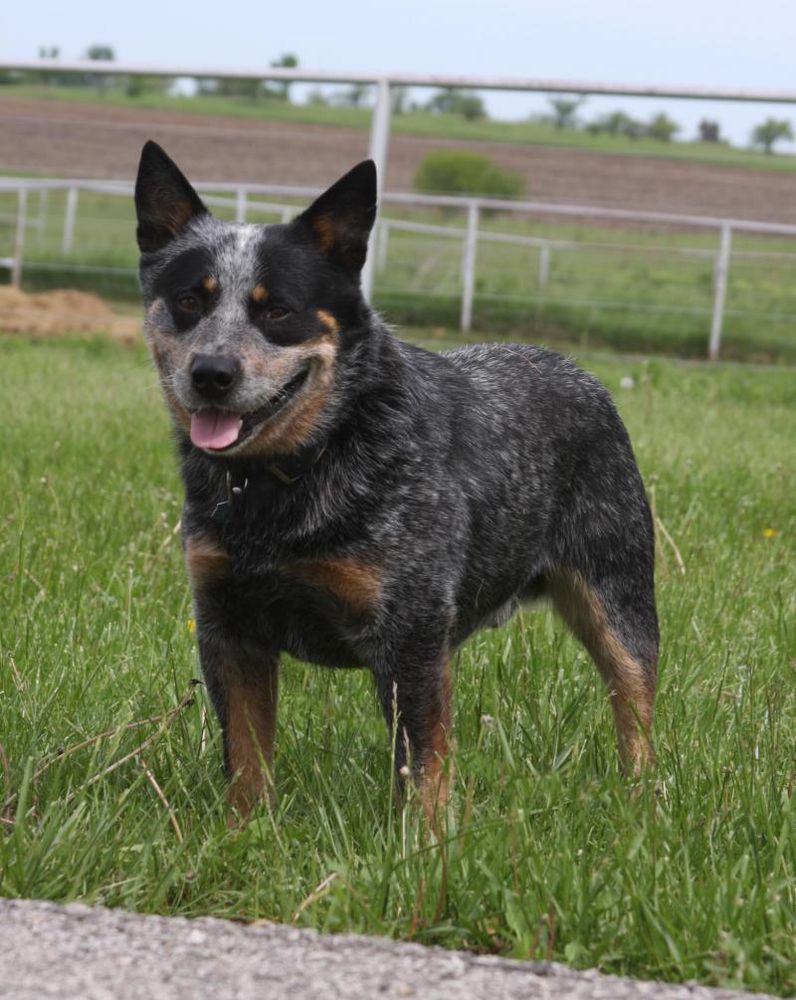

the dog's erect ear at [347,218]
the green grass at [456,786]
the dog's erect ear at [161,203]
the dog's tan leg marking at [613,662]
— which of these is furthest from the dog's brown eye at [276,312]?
the dog's tan leg marking at [613,662]

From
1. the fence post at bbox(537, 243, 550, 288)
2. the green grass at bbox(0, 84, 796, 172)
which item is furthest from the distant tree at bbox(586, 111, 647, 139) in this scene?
the fence post at bbox(537, 243, 550, 288)

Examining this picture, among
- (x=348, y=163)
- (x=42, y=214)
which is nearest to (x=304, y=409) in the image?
(x=42, y=214)

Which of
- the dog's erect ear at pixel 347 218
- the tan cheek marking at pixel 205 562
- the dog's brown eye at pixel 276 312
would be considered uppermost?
the dog's erect ear at pixel 347 218

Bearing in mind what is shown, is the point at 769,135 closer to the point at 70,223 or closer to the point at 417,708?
the point at 70,223

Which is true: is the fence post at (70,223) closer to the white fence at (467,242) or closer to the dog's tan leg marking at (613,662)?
the white fence at (467,242)

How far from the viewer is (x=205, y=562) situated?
11.3 ft

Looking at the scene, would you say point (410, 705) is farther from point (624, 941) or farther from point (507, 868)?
point (624, 941)

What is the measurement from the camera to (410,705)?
11.0 feet

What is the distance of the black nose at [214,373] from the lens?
3230 mm

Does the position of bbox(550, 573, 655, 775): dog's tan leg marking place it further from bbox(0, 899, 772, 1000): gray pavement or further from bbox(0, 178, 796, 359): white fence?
bbox(0, 178, 796, 359): white fence

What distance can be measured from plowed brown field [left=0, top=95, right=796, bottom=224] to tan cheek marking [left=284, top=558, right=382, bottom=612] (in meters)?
24.3

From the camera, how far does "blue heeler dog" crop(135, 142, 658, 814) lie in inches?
132

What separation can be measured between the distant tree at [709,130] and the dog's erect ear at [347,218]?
729 inches

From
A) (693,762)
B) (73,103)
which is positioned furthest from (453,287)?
(693,762)
